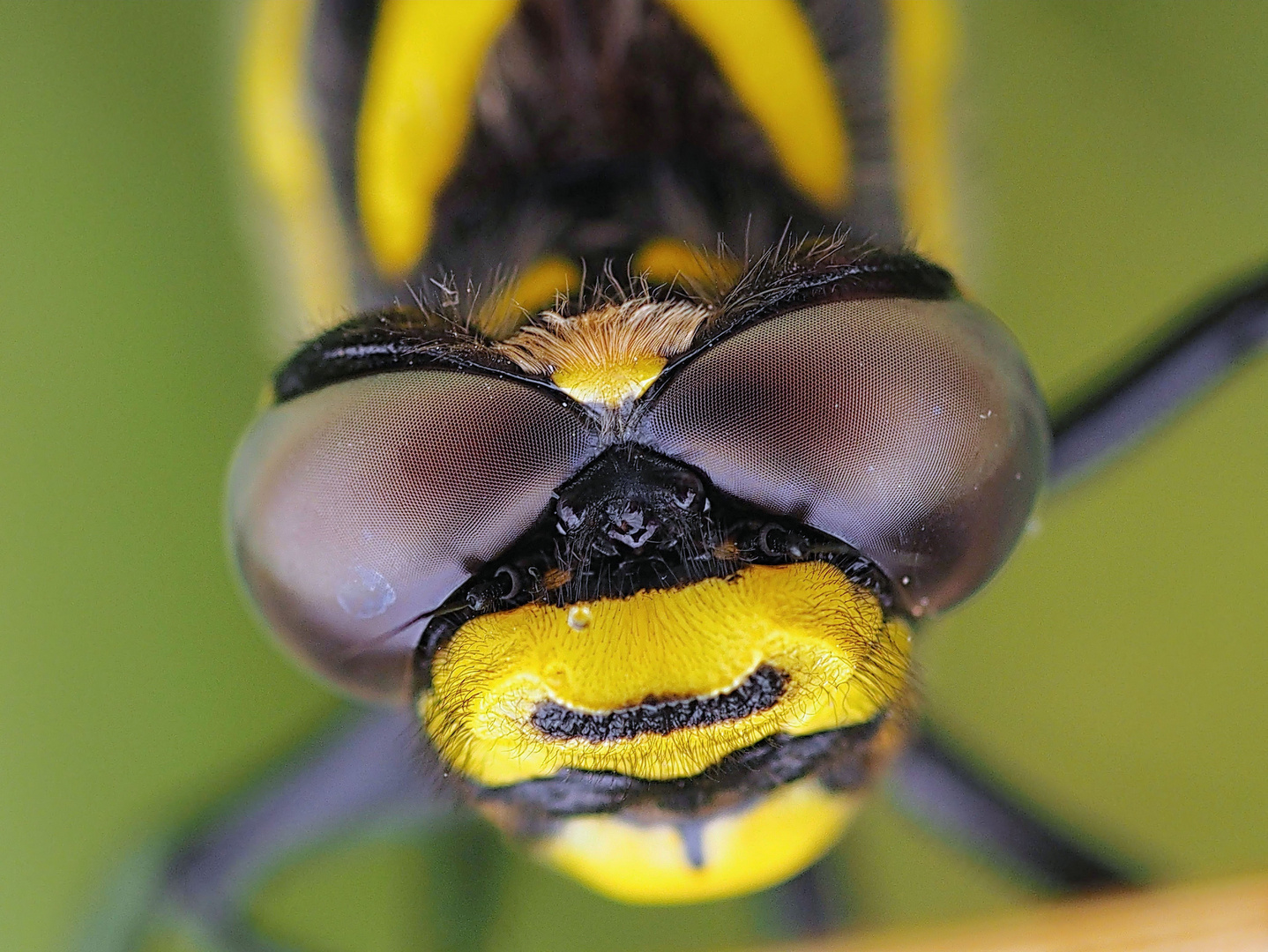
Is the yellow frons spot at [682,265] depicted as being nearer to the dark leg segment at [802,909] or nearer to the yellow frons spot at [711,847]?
the yellow frons spot at [711,847]

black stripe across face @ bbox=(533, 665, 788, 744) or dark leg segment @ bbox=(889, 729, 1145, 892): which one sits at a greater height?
black stripe across face @ bbox=(533, 665, 788, 744)

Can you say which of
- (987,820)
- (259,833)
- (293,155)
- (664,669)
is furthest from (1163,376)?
(259,833)

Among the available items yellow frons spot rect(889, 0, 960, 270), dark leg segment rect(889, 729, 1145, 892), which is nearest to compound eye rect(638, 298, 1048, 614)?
yellow frons spot rect(889, 0, 960, 270)

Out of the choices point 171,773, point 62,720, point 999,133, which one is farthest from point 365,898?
point 999,133

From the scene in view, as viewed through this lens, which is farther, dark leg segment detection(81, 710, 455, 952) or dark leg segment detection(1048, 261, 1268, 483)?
dark leg segment detection(81, 710, 455, 952)

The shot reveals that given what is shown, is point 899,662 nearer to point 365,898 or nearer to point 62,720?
point 365,898

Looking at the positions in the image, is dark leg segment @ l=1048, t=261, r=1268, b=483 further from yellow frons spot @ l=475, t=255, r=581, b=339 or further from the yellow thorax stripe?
yellow frons spot @ l=475, t=255, r=581, b=339
